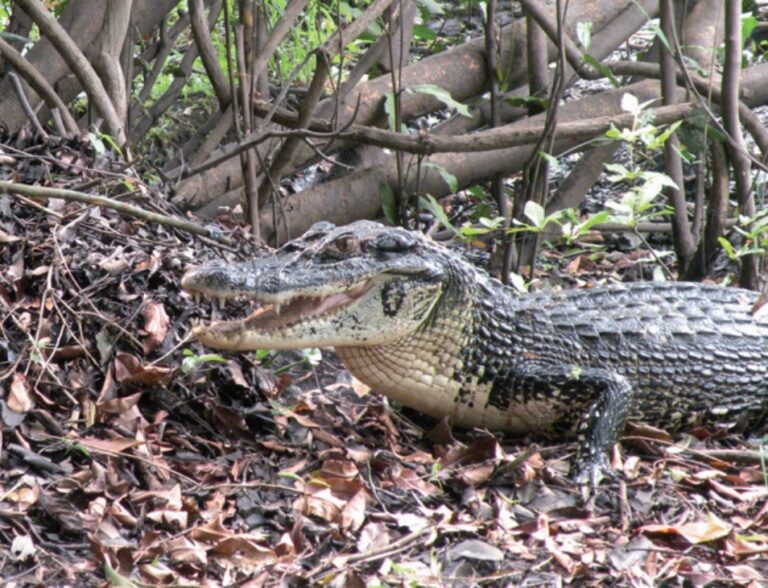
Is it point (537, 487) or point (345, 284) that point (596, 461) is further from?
point (345, 284)

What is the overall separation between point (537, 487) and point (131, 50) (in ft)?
10.2

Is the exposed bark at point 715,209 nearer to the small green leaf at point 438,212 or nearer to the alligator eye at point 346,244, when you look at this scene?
the small green leaf at point 438,212

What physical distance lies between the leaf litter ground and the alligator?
135 mm

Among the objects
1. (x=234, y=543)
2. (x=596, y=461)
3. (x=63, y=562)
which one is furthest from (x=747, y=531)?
(x=63, y=562)

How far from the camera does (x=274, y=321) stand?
3.84 meters

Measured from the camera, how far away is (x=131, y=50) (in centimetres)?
565

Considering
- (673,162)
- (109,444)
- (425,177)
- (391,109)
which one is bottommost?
(109,444)

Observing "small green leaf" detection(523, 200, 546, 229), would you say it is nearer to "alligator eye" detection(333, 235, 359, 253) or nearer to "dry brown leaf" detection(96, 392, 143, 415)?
"alligator eye" detection(333, 235, 359, 253)

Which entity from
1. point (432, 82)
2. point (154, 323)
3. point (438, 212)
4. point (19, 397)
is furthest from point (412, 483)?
point (432, 82)

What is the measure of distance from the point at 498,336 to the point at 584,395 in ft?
1.25

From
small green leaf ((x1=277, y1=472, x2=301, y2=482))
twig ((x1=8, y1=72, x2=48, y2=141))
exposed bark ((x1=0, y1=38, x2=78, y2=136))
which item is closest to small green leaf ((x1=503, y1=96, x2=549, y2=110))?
exposed bark ((x1=0, y1=38, x2=78, y2=136))

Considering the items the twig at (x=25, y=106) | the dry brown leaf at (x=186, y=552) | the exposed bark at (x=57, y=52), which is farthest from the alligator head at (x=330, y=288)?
the exposed bark at (x=57, y=52)

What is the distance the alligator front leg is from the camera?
4.07 metres

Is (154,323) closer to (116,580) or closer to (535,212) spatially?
(116,580)
